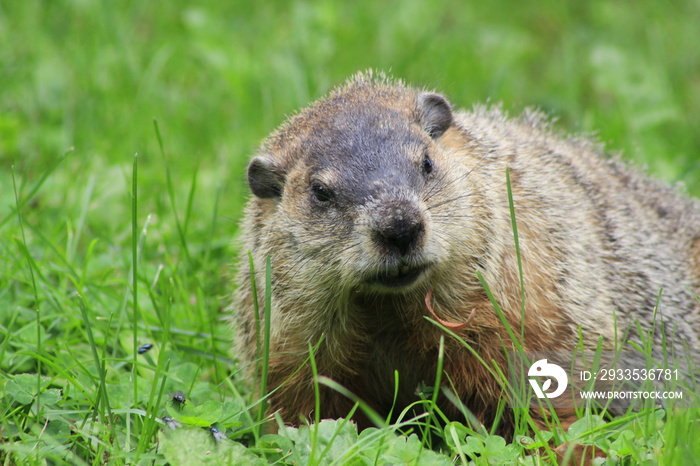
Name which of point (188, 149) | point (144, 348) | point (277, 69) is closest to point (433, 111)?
point (144, 348)

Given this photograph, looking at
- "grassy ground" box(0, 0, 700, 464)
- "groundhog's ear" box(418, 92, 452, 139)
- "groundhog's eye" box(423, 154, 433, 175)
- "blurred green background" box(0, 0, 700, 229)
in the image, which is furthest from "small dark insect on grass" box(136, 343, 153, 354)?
Result: "blurred green background" box(0, 0, 700, 229)

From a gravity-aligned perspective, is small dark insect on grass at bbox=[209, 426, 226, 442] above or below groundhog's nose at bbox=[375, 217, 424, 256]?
below

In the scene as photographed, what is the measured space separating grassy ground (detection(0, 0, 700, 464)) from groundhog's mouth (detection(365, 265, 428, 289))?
0.67m

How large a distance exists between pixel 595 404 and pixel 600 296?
0.69 metres

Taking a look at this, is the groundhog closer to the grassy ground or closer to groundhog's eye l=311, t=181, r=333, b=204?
groundhog's eye l=311, t=181, r=333, b=204

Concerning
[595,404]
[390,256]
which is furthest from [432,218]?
[595,404]

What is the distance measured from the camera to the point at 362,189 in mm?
3631

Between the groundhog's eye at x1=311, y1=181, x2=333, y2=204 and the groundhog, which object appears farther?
the groundhog's eye at x1=311, y1=181, x2=333, y2=204

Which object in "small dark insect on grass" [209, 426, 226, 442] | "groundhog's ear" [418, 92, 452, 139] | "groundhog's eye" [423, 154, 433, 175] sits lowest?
"small dark insect on grass" [209, 426, 226, 442]

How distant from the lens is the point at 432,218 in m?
3.67

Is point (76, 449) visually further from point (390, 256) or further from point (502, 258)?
point (502, 258)

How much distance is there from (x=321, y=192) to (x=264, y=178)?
21.2 inches

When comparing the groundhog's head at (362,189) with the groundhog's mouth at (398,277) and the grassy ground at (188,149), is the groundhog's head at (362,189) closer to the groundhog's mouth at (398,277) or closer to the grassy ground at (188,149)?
the groundhog's mouth at (398,277)

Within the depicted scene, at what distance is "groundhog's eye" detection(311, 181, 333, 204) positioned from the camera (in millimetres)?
3791
